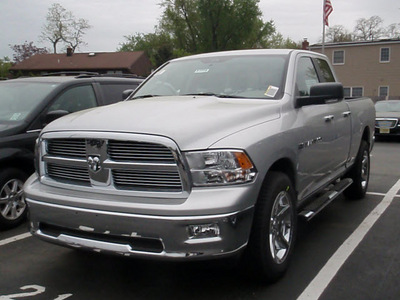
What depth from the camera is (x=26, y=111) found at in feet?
17.5

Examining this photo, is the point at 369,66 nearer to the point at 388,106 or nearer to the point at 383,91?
the point at 383,91

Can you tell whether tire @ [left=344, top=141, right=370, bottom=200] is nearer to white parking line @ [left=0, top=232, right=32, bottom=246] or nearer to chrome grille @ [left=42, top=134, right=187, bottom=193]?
chrome grille @ [left=42, top=134, right=187, bottom=193]

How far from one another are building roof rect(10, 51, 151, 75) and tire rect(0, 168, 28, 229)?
47046 mm

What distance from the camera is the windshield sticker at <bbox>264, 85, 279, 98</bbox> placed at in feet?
13.2

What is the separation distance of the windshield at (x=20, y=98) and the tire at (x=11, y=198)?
697 mm

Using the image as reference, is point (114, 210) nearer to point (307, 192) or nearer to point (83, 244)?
point (83, 244)

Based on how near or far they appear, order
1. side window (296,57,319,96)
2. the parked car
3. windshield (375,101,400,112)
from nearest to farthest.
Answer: side window (296,57,319,96)
the parked car
windshield (375,101,400,112)

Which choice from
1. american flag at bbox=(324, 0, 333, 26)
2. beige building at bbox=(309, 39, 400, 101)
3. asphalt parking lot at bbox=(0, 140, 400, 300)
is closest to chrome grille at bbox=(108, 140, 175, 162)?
asphalt parking lot at bbox=(0, 140, 400, 300)

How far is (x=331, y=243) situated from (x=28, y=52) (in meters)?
69.4

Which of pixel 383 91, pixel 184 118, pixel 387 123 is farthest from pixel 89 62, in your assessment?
pixel 184 118

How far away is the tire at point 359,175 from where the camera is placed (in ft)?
20.3

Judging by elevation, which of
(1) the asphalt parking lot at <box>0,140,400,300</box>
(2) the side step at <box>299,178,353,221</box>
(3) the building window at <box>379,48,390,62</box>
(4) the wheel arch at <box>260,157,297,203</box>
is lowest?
(1) the asphalt parking lot at <box>0,140,400,300</box>

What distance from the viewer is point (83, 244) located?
3.11m

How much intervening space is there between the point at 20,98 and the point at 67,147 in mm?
2728
